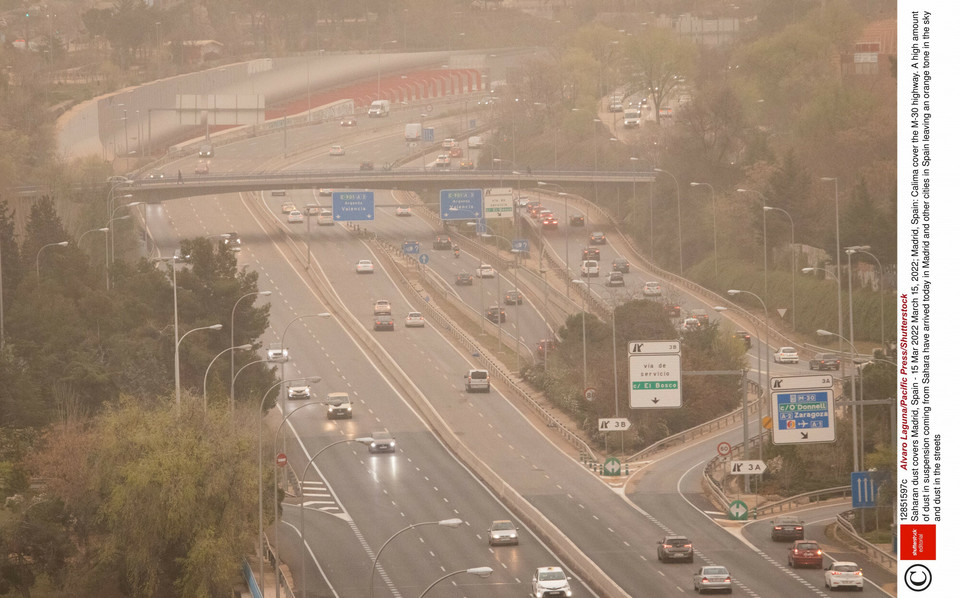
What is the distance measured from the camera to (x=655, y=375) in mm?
67375

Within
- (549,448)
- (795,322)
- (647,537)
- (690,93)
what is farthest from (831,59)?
(647,537)

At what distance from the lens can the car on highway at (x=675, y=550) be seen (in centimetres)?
5997

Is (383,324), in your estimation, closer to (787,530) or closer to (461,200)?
(461,200)

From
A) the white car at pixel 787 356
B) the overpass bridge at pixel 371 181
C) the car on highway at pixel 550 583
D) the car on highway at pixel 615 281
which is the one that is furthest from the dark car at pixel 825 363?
the overpass bridge at pixel 371 181

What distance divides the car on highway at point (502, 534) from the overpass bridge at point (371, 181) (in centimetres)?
7424

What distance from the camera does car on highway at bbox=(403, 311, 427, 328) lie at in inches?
4397

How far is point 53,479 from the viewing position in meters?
63.3

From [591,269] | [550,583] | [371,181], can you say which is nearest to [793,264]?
[591,269]

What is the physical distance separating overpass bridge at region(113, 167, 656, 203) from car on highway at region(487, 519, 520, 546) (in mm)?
74243

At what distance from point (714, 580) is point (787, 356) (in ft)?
149

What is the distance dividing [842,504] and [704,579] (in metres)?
18.7
